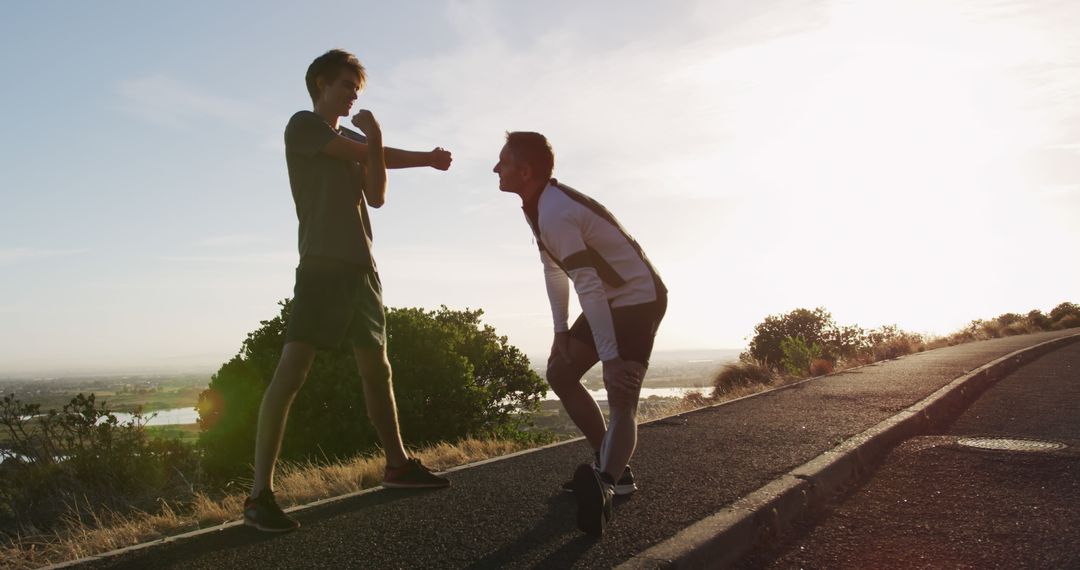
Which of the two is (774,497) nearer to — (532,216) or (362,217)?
(532,216)

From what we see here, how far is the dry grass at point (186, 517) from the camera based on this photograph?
3.28 m

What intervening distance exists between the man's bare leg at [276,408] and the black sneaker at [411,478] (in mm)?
850

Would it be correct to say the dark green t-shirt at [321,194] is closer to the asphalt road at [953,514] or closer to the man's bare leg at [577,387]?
the man's bare leg at [577,387]

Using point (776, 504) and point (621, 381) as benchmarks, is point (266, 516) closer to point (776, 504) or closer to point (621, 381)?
point (621, 381)

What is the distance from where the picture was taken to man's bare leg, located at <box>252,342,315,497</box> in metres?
3.44

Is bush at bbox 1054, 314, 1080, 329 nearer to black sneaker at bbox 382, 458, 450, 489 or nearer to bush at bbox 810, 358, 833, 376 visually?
bush at bbox 810, 358, 833, 376

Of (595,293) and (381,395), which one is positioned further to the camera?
(381,395)

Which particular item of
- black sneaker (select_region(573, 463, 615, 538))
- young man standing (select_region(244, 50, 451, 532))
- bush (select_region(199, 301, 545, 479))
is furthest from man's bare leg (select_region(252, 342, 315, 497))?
bush (select_region(199, 301, 545, 479))

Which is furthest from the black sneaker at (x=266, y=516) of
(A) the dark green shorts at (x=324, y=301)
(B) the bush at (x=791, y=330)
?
(B) the bush at (x=791, y=330)

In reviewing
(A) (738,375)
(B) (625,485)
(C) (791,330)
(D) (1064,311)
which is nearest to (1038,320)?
(D) (1064,311)

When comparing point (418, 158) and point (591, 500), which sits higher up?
point (418, 158)

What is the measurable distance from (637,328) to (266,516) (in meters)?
1.99

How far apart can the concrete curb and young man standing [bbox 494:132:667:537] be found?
391 mm

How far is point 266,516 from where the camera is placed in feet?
11.1
